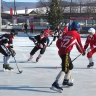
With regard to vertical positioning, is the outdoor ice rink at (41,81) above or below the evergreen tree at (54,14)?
below

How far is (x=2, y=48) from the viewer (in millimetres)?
8109

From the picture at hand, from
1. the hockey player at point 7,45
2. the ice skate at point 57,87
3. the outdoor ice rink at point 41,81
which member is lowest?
the outdoor ice rink at point 41,81

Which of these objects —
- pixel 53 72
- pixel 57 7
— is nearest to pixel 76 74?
pixel 53 72

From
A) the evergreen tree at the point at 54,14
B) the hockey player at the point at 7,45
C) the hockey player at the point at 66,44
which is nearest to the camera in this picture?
the hockey player at the point at 66,44

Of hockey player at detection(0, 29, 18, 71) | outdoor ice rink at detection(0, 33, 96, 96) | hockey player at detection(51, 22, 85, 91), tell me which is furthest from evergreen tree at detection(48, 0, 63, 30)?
hockey player at detection(51, 22, 85, 91)

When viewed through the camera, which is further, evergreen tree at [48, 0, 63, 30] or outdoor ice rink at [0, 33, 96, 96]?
evergreen tree at [48, 0, 63, 30]

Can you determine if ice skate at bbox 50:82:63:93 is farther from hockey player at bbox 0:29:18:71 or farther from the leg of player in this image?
hockey player at bbox 0:29:18:71

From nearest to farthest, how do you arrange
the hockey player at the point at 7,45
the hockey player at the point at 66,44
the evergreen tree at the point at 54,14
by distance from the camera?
the hockey player at the point at 66,44 < the hockey player at the point at 7,45 < the evergreen tree at the point at 54,14

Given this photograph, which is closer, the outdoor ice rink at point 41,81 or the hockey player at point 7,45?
the outdoor ice rink at point 41,81

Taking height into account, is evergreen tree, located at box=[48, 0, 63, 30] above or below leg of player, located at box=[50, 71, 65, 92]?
above

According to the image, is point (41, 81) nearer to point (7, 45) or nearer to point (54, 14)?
point (7, 45)

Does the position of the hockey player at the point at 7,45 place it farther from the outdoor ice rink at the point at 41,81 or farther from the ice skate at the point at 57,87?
the ice skate at the point at 57,87

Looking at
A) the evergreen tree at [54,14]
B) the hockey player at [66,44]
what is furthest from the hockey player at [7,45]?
the evergreen tree at [54,14]

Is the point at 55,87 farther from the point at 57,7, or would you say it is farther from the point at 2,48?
the point at 57,7
